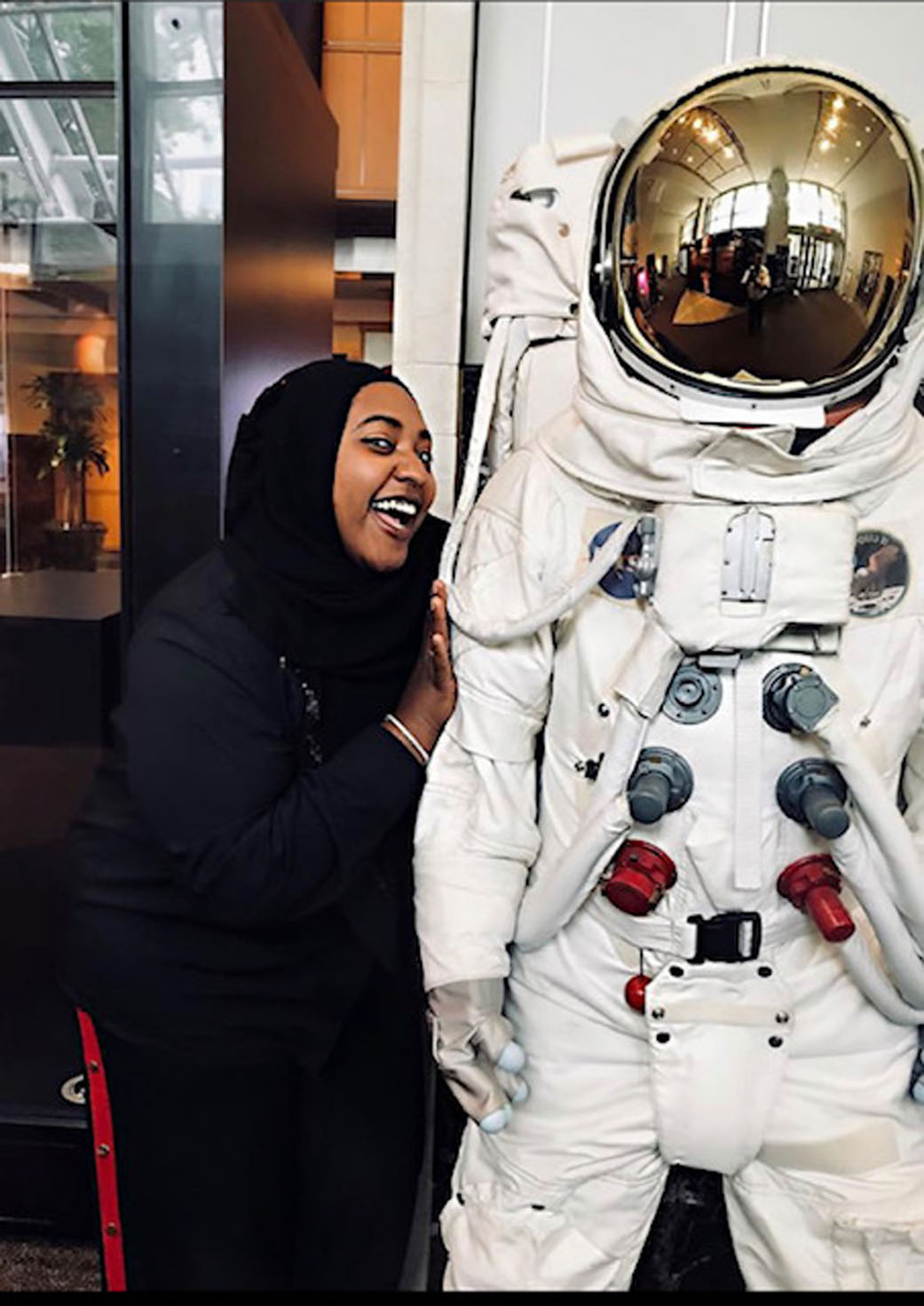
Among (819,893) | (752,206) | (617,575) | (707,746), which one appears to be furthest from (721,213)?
(819,893)

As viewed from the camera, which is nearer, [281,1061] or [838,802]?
[838,802]

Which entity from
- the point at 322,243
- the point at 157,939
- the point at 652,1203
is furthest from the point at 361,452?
the point at 652,1203

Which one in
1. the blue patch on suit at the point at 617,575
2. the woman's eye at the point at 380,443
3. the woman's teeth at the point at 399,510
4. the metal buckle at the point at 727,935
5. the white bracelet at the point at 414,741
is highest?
the woman's eye at the point at 380,443

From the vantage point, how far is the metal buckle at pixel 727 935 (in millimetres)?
746

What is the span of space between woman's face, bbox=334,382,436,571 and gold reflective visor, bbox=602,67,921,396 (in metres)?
0.18

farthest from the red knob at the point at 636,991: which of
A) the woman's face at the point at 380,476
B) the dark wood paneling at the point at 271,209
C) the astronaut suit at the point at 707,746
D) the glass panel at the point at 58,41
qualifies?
the glass panel at the point at 58,41

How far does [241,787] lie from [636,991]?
33 cm

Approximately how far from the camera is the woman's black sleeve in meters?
0.76

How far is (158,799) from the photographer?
0.78m

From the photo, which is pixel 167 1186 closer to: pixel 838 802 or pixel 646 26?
pixel 838 802

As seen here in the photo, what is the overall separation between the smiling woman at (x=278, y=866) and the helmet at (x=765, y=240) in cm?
20

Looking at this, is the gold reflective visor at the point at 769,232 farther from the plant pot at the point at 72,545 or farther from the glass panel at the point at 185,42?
the plant pot at the point at 72,545

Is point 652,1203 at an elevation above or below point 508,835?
below

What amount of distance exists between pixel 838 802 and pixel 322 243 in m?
0.55
